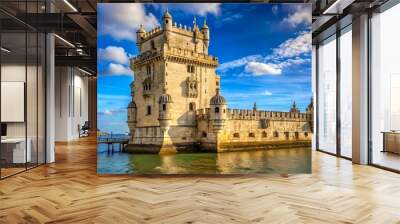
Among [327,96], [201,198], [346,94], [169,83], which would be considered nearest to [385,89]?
[346,94]

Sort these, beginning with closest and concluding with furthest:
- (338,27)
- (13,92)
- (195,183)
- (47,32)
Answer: (195,183)
(13,92)
(47,32)
(338,27)

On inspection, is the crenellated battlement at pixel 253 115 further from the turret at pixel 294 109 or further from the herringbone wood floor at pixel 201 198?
the herringbone wood floor at pixel 201 198

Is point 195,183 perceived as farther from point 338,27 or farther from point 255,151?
point 338,27

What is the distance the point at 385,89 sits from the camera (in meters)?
7.30

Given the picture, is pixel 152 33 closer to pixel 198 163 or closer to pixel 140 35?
pixel 140 35

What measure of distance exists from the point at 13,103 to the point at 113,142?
2.30 meters

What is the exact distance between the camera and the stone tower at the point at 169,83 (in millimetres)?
6031

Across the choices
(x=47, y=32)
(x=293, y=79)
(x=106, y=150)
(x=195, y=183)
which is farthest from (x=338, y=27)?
(x=47, y=32)

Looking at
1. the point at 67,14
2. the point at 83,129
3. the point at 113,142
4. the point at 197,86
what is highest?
the point at 67,14

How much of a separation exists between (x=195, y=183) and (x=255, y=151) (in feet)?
4.11

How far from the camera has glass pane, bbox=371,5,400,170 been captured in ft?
22.9

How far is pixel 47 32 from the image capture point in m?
7.82

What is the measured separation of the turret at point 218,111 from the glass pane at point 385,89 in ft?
11.7

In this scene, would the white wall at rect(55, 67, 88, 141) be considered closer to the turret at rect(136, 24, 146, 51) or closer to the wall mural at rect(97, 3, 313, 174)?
the wall mural at rect(97, 3, 313, 174)
